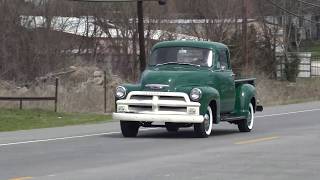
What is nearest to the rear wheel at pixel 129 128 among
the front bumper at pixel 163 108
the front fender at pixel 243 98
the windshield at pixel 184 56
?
the front bumper at pixel 163 108

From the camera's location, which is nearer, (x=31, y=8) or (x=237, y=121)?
(x=237, y=121)

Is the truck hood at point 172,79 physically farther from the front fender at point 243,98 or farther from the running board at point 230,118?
the front fender at point 243,98

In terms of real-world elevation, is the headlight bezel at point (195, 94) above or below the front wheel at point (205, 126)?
above

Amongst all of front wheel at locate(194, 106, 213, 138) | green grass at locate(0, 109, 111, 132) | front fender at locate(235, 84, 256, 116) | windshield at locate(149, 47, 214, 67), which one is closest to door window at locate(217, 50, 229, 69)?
windshield at locate(149, 47, 214, 67)

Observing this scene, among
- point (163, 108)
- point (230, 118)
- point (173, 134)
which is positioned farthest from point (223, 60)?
point (163, 108)

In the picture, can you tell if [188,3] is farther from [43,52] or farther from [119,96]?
[119,96]

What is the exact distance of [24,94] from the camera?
3588 cm

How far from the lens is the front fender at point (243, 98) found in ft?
64.7

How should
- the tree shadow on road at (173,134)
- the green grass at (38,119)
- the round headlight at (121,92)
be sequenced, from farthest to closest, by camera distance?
the green grass at (38,119) → the tree shadow on road at (173,134) → the round headlight at (121,92)

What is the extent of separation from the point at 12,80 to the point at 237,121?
28495 mm

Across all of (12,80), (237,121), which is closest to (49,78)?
(12,80)

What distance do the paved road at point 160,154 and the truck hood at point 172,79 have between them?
1184 millimetres

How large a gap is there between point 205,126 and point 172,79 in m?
1.32

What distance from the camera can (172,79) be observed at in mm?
17547
